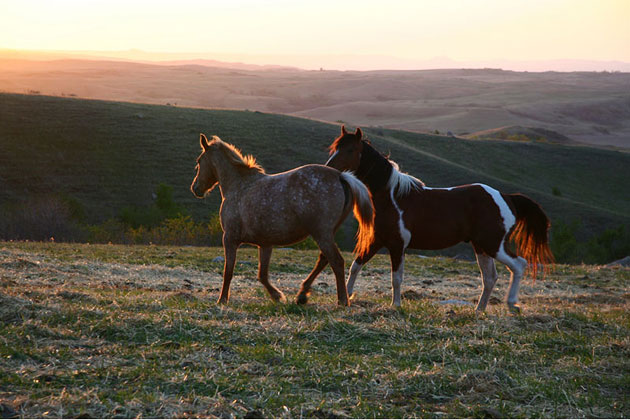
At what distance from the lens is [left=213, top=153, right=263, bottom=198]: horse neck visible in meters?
9.63

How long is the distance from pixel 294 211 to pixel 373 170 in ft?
6.17

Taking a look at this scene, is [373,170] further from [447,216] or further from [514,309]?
[514,309]

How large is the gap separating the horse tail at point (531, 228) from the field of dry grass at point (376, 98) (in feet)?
296

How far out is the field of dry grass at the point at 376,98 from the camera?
120188mm

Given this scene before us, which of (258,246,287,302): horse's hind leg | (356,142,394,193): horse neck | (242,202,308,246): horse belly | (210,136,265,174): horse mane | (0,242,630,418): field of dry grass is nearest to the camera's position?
(0,242,630,418): field of dry grass

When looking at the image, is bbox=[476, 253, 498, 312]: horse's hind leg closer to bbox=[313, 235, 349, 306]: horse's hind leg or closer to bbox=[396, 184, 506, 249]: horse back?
bbox=[396, 184, 506, 249]: horse back

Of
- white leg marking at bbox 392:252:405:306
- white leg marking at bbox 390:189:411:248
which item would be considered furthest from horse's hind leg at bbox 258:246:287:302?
white leg marking at bbox 390:189:411:248

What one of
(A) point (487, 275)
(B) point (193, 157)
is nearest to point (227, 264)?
(A) point (487, 275)

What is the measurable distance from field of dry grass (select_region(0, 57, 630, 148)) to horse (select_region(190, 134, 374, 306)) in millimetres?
91487

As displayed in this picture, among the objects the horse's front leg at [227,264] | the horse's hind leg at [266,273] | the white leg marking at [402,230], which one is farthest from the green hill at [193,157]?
the white leg marking at [402,230]

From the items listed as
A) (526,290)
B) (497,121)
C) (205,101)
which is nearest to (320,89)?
(205,101)

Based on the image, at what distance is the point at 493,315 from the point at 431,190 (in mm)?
2442

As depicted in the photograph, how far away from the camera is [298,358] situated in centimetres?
626

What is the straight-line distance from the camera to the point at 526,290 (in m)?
15.5
